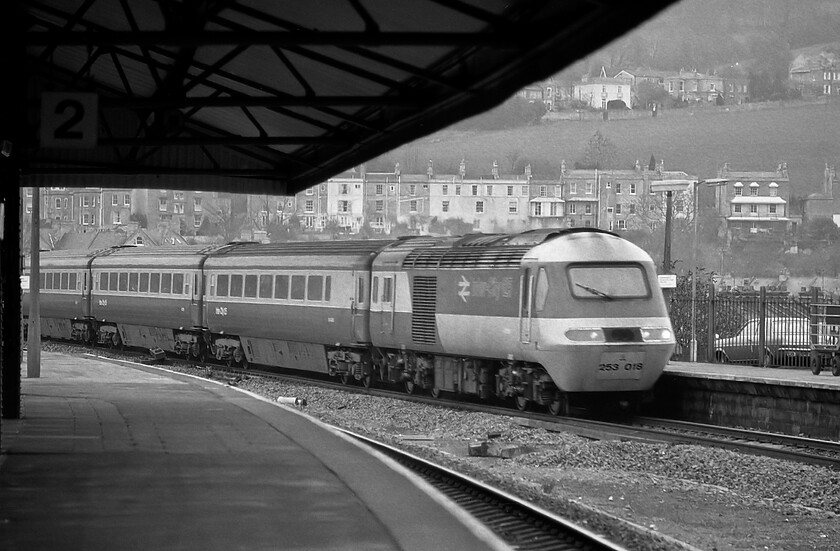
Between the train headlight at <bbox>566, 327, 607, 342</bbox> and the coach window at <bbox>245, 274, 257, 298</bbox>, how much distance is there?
15.2 metres

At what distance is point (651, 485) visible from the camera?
51.9 ft

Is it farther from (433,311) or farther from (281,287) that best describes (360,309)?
(281,287)

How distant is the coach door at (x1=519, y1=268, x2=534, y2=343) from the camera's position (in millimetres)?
22359

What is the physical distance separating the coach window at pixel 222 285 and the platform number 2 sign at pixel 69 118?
22.4 metres

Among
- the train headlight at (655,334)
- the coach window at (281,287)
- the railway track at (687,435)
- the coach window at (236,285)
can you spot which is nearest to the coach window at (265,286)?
the coach window at (281,287)

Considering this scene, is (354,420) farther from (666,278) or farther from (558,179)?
(558,179)

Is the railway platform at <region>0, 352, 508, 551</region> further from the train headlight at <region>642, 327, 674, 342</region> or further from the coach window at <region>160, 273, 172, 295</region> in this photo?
the coach window at <region>160, 273, 172, 295</region>

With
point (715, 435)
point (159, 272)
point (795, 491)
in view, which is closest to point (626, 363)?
point (715, 435)

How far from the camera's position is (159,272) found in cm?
4050

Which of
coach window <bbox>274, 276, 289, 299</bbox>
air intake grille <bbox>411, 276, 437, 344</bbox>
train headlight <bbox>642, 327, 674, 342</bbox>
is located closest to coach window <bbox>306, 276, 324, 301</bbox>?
coach window <bbox>274, 276, 289, 299</bbox>

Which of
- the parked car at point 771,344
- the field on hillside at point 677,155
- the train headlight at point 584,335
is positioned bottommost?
the parked car at point 771,344

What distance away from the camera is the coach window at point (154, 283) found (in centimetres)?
4044

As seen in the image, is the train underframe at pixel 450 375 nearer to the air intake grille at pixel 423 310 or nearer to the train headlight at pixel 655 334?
the air intake grille at pixel 423 310

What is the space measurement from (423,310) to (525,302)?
428 centimetres
